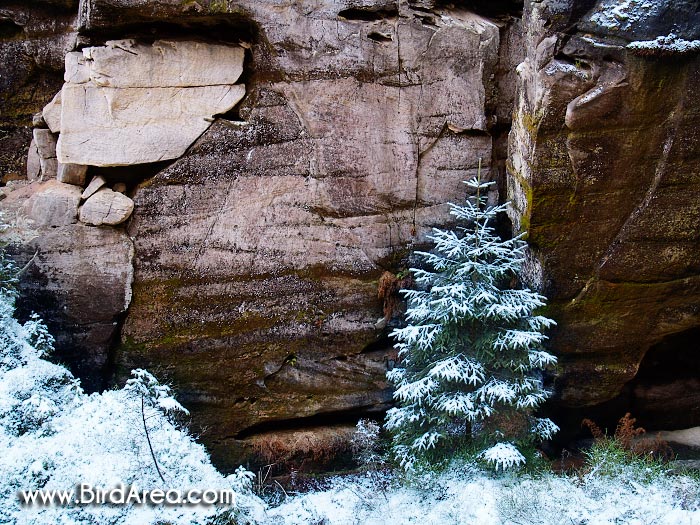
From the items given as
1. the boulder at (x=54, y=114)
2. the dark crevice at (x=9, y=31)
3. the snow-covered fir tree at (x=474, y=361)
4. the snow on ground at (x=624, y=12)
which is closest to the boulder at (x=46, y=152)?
the boulder at (x=54, y=114)

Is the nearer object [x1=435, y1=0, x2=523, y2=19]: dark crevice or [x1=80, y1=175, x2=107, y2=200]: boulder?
[x1=80, y1=175, x2=107, y2=200]: boulder

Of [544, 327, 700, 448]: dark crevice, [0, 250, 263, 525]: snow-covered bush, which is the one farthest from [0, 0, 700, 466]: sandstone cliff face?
[0, 250, 263, 525]: snow-covered bush

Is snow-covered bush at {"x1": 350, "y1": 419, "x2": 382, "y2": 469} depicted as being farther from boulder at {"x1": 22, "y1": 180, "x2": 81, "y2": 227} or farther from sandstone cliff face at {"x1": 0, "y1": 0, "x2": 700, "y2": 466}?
boulder at {"x1": 22, "y1": 180, "x2": 81, "y2": 227}

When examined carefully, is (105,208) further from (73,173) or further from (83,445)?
(83,445)

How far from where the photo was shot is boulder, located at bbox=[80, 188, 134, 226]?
6.04 metres

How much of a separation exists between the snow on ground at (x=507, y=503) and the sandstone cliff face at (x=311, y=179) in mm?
1091

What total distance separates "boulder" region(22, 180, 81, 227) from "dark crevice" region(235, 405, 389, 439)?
260 centimetres

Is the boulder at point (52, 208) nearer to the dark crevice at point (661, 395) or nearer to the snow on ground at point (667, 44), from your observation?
the snow on ground at point (667, 44)

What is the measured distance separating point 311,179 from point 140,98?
166 centimetres

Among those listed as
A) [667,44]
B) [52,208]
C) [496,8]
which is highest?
[496,8]

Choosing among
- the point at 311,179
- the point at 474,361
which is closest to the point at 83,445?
the point at 311,179

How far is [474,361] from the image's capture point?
562 cm

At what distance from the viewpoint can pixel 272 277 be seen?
21.1ft

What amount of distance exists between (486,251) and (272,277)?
202cm
